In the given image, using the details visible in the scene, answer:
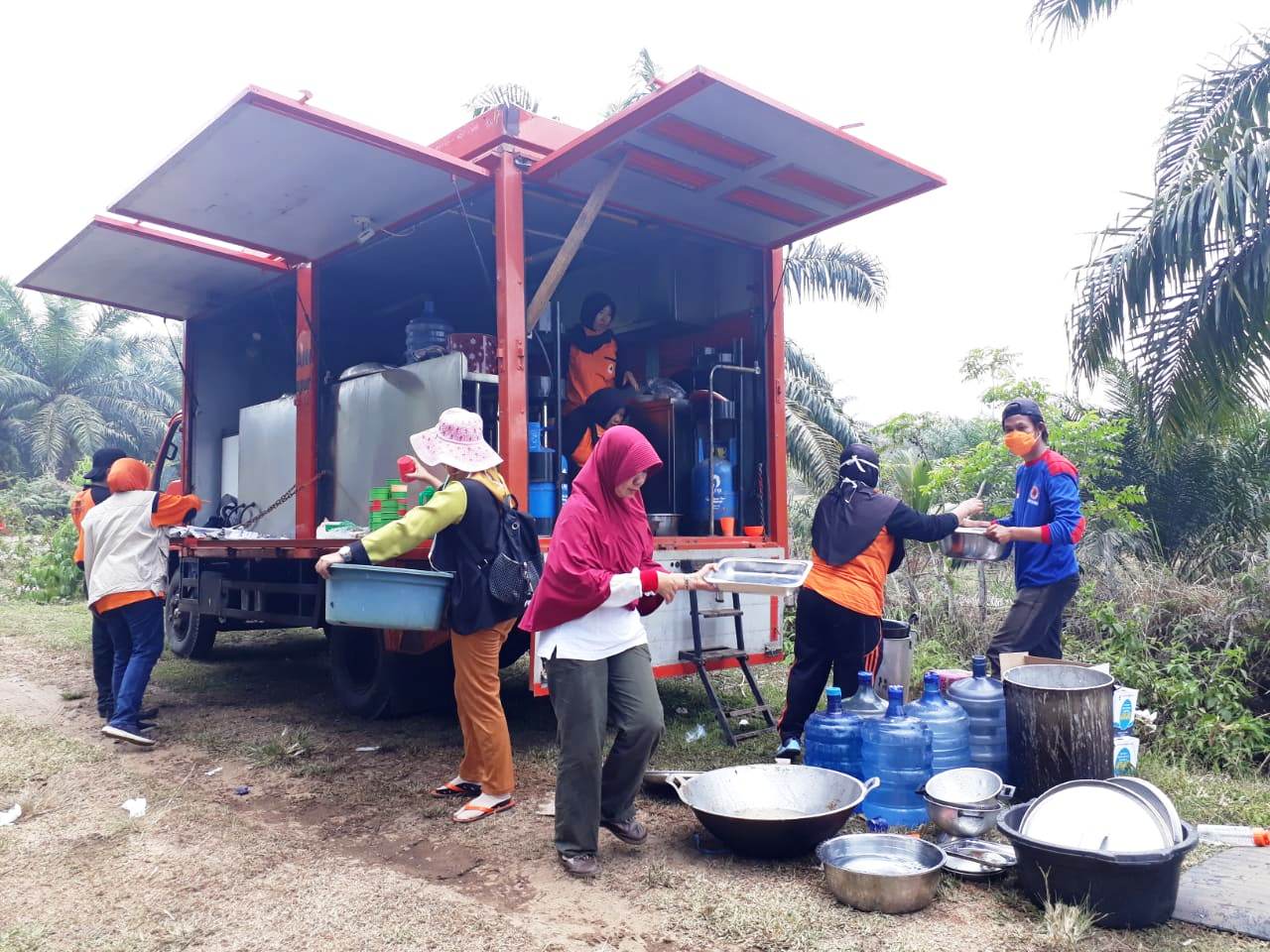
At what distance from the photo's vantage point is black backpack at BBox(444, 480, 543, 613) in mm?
4008

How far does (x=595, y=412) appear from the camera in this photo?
232 inches

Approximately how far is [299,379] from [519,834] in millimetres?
4004

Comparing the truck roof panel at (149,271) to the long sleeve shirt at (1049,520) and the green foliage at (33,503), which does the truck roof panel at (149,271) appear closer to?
the long sleeve shirt at (1049,520)

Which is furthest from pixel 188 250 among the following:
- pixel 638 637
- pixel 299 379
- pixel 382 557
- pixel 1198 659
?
pixel 1198 659

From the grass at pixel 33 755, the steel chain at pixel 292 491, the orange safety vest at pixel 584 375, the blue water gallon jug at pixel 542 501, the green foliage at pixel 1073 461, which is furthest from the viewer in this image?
the green foliage at pixel 1073 461

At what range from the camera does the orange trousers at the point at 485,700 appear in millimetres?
4078

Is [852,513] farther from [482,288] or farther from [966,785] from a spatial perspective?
[482,288]

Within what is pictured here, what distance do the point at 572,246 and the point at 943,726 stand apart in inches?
116

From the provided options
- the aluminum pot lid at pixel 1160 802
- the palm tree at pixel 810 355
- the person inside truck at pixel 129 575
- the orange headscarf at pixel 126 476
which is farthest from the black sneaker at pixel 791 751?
the palm tree at pixel 810 355

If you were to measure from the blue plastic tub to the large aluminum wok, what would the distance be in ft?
4.25

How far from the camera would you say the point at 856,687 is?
4.61 meters

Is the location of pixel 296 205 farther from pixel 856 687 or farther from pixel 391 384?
pixel 856 687

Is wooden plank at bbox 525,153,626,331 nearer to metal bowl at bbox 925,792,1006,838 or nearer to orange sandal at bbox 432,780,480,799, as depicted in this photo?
orange sandal at bbox 432,780,480,799

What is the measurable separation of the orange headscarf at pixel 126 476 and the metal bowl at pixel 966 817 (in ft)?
14.8
